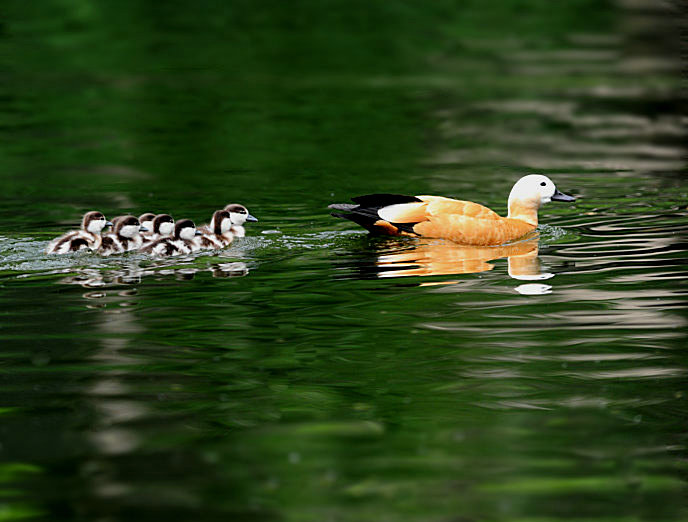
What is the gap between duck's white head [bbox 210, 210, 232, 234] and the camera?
11555 millimetres

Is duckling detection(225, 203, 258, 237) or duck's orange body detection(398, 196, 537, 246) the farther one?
duckling detection(225, 203, 258, 237)

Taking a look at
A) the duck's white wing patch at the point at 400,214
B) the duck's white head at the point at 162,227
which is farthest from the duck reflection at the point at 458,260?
the duck's white head at the point at 162,227

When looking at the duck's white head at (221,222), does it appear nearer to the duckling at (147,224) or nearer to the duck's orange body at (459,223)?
the duckling at (147,224)

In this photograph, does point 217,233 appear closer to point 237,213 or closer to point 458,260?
point 237,213

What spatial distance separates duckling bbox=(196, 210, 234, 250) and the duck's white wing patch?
1479mm

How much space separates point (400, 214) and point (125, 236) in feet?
8.58

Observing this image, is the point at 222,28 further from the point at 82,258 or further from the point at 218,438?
the point at 218,438

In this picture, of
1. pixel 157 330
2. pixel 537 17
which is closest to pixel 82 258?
pixel 157 330

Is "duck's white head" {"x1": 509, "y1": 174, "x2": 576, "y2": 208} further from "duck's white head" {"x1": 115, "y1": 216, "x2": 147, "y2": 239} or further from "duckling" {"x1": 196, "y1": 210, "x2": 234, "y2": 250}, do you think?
"duck's white head" {"x1": 115, "y1": 216, "x2": 147, "y2": 239}

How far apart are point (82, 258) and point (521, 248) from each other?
4.13 metres

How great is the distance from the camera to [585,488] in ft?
17.9

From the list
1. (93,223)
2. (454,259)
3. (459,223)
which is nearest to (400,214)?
(459,223)

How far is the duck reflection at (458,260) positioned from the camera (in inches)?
398

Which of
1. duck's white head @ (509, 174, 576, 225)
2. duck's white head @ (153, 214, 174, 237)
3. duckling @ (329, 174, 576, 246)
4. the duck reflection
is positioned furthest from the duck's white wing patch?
duck's white head @ (153, 214, 174, 237)
